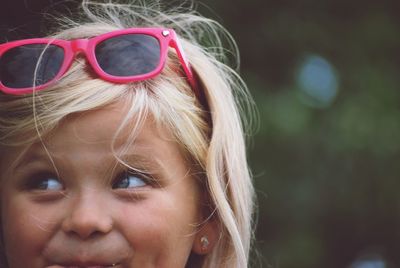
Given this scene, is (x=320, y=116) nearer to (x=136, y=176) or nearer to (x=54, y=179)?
(x=136, y=176)

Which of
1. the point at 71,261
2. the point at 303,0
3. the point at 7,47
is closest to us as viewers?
the point at 71,261

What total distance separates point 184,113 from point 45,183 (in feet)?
1.60

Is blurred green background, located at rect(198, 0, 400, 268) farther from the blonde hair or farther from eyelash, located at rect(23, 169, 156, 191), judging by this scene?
eyelash, located at rect(23, 169, 156, 191)

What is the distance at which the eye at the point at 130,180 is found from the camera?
7.95ft

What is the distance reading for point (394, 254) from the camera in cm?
532

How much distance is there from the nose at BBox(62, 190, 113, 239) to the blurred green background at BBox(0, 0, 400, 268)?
245 cm

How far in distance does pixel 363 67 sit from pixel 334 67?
18 centimetres

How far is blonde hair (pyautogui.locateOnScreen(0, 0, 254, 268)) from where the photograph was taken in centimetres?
246

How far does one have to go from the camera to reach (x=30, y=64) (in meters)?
2.51

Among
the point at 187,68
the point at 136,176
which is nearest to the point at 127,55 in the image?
the point at 187,68

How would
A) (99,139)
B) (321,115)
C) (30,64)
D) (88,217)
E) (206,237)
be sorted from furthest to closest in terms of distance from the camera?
(321,115)
(206,237)
(30,64)
(99,139)
(88,217)

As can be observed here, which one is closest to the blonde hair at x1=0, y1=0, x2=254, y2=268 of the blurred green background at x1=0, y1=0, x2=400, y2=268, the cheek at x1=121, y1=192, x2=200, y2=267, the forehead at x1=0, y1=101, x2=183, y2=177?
the forehead at x1=0, y1=101, x2=183, y2=177

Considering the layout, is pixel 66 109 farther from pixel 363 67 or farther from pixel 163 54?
pixel 363 67

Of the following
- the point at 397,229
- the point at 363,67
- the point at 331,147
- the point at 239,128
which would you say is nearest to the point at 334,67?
the point at 363,67
